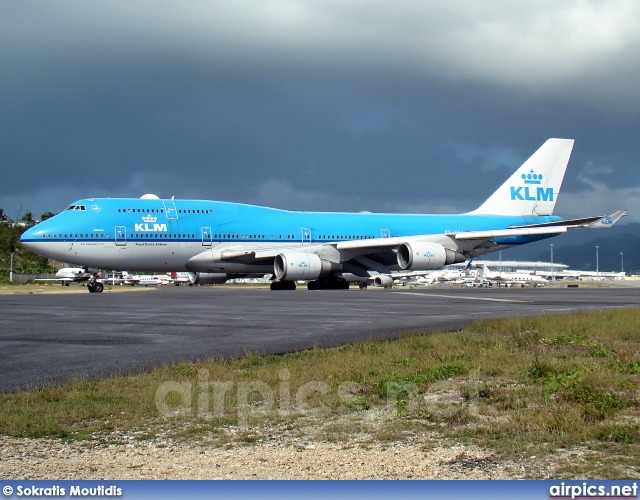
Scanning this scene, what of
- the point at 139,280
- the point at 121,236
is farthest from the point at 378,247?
the point at 139,280

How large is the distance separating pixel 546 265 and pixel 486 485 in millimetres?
169284

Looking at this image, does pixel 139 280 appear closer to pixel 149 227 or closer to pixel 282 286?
pixel 282 286

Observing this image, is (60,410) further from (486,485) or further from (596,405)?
(596,405)

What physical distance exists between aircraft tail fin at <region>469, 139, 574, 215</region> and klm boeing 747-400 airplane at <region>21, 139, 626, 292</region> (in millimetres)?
2537

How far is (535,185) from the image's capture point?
44.5m

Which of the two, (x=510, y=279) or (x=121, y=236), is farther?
(x=510, y=279)

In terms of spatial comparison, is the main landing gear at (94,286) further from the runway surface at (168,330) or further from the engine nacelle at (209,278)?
the runway surface at (168,330)

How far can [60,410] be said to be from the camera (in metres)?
6.28

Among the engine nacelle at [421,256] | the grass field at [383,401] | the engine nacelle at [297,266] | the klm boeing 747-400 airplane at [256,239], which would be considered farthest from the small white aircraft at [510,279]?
the grass field at [383,401]

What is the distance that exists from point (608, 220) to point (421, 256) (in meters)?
9.86

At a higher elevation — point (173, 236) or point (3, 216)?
point (3, 216)

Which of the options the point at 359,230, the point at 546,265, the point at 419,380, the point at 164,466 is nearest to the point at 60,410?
the point at 164,466

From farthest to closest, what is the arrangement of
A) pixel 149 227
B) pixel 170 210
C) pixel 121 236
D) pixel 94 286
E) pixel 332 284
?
pixel 332 284
pixel 170 210
pixel 149 227
pixel 94 286
pixel 121 236

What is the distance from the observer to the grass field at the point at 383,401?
5.41 metres
